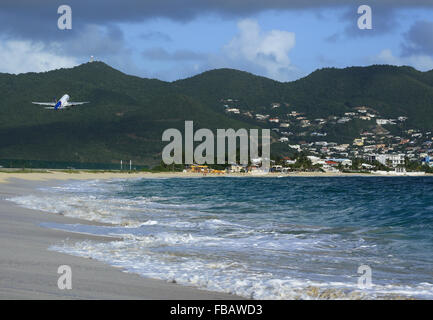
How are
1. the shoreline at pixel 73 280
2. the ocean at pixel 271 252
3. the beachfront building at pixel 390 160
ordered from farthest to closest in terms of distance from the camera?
the beachfront building at pixel 390 160, the ocean at pixel 271 252, the shoreline at pixel 73 280

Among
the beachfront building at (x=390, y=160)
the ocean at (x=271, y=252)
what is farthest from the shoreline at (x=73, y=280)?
the beachfront building at (x=390, y=160)

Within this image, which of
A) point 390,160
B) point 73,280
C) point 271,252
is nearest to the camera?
point 73,280

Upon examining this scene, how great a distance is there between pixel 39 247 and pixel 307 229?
9.08 meters

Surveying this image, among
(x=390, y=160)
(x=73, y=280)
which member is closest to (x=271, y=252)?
(x=73, y=280)

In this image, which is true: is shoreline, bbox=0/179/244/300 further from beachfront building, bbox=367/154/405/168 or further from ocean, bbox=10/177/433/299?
beachfront building, bbox=367/154/405/168

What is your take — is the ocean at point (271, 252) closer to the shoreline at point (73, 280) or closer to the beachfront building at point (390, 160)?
the shoreline at point (73, 280)

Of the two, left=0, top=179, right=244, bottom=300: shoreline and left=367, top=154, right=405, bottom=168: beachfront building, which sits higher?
left=367, top=154, right=405, bottom=168: beachfront building

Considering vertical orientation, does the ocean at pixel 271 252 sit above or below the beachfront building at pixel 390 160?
below

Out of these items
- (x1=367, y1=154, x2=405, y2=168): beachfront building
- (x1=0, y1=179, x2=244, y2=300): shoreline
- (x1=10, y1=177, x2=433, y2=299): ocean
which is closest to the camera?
(x1=0, y1=179, x2=244, y2=300): shoreline

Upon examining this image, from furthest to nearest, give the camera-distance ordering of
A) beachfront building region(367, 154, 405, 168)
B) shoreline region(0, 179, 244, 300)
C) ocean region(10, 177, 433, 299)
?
beachfront building region(367, 154, 405, 168), ocean region(10, 177, 433, 299), shoreline region(0, 179, 244, 300)

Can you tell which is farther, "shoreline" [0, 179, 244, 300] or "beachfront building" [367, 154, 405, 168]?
"beachfront building" [367, 154, 405, 168]

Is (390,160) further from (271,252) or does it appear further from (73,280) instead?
(73,280)

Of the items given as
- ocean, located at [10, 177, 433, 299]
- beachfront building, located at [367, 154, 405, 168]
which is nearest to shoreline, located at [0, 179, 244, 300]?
ocean, located at [10, 177, 433, 299]
